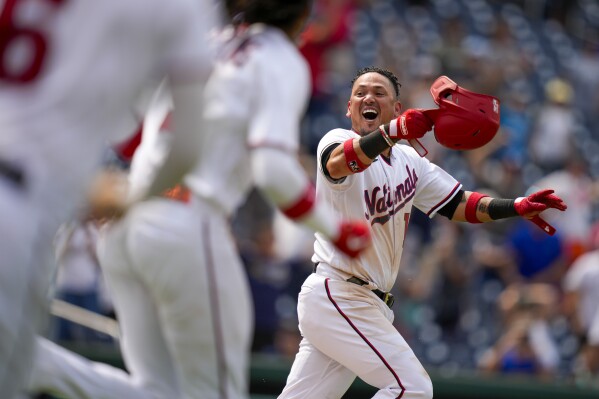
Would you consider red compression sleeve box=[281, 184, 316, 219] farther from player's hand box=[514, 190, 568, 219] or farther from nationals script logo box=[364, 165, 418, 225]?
player's hand box=[514, 190, 568, 219]

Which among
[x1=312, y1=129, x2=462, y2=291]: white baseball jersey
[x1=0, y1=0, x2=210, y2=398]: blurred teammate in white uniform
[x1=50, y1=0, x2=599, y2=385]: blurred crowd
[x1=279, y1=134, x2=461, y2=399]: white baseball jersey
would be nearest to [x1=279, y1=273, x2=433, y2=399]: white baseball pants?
[x1=279, y1=134, x2=461, y2=399]: white baseball jersey

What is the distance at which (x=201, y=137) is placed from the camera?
139 inches

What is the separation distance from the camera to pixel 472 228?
1202cm

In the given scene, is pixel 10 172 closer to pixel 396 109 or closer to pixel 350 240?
pixel 350 240

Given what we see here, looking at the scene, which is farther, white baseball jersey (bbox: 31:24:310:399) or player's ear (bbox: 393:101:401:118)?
player's ear (bbox: 393:101:401:118)

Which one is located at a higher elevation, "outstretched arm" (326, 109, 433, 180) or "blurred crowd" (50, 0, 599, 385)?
"outstretched arm" (326, 109, 433, 180)

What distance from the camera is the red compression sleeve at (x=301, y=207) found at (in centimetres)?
414

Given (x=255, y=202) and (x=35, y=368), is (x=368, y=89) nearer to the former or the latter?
(x=35, y=368)

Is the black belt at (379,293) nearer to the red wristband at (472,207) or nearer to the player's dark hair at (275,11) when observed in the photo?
the red wristband at (472,207)

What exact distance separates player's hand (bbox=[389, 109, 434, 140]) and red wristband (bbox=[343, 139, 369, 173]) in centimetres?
21

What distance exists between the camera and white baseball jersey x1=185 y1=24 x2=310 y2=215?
412 cm

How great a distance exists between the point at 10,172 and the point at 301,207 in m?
1.35

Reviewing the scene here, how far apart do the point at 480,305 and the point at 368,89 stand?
5.99 m

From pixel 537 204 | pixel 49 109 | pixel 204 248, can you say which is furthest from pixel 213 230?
pixel 537 204
